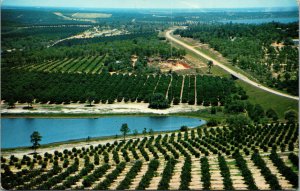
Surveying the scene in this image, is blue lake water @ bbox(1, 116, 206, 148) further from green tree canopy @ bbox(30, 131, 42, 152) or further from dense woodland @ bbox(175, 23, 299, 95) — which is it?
dense woodland @ bbox(175, 23, 299, 95)

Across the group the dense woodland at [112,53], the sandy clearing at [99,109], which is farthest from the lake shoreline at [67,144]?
the dense woodland at [112,53]

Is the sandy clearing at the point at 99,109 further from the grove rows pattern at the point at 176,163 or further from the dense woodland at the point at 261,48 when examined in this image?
the dense woodland at the point at 261,48

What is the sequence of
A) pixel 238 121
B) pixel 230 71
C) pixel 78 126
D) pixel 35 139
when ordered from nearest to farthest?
pixel 35 139 < pixel 238 121 < pixel 78 126 < pixel 230 71

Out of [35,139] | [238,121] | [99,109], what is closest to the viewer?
[35,139]

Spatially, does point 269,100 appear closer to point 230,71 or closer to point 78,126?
point 230,71

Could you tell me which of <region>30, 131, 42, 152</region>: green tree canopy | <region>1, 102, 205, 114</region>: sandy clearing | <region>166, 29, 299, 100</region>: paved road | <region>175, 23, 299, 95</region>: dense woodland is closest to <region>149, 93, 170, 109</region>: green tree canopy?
<region>1, 102, 205, 114</region>: sandy clearing

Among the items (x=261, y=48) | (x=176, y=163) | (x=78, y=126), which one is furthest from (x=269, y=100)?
(x=261, y=48)

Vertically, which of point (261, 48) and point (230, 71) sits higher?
point (261, 48)
